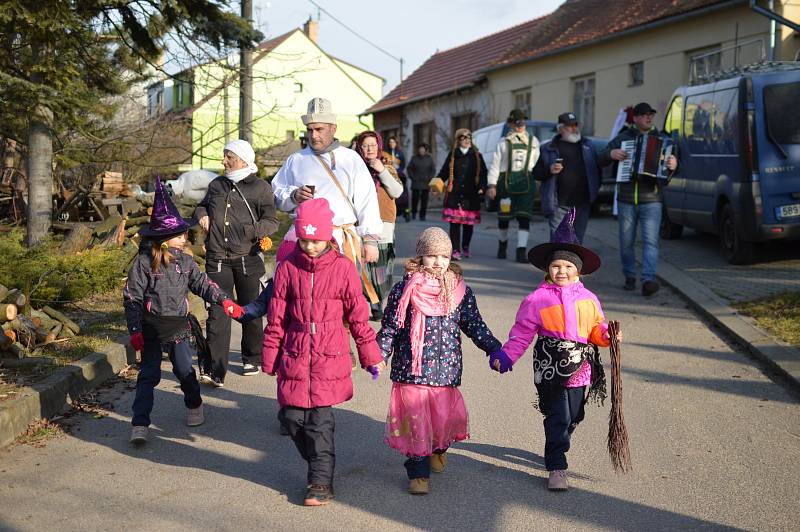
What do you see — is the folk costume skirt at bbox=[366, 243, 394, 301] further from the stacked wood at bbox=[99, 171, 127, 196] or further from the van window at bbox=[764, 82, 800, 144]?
the stacked wood at bbox=[99, 171, 127, 196]

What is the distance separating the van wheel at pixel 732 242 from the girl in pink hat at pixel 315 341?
27.3 ft

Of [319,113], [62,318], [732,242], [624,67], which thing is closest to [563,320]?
[319,113]

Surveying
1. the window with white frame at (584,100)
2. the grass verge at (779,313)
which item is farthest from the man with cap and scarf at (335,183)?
the window with white frame at (584,100)

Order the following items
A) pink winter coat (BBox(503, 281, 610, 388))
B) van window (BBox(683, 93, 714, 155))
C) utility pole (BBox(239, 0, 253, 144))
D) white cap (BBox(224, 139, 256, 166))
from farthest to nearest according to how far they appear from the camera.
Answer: utility pole (BBox(239, 0, 253, 144)), van window (BBox(683, 93, 714, 155)), white cap (BBox(224, 139, 256, 166)), pink winter coat (BBox(503, 281, 610, 388))

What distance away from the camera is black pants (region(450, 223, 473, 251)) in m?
13.4

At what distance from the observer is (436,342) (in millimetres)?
4793

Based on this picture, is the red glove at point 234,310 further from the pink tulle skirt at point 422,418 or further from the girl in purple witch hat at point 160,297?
the pink tulle skirt at point 422,418

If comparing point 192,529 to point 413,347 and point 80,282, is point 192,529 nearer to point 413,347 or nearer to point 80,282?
point 413,347

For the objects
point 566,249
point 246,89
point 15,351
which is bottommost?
point 15,351

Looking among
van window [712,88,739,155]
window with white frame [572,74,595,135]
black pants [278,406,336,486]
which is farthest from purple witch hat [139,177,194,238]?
window with white frame [572,74,595,135]

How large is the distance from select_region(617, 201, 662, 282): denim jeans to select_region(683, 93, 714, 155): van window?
2778 mm

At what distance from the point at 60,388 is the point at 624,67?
70.7 ft

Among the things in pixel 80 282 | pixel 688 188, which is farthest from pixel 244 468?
pixel 688 188

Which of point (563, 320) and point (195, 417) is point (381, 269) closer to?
point (195, 417)
